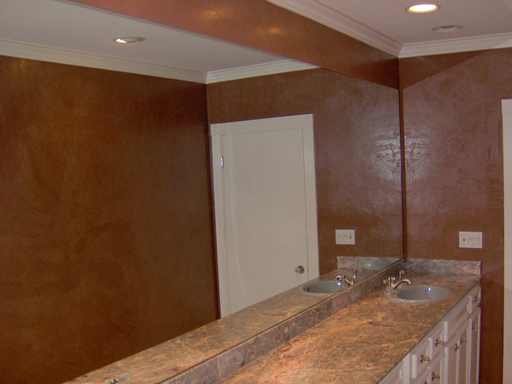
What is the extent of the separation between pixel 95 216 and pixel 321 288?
1.50 meters

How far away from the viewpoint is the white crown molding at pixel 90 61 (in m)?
1.09

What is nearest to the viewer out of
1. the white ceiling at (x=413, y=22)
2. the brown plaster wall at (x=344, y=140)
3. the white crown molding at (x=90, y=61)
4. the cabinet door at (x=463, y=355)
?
the white crown molding at (x=90, y=61)

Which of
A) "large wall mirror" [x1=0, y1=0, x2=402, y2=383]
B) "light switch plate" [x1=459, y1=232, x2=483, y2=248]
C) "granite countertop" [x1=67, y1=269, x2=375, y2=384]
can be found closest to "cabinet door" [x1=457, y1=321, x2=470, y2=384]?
"light switch plate" [x1=459, y1=232, x2=483, y2=248]

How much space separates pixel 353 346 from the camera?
7.05 ft

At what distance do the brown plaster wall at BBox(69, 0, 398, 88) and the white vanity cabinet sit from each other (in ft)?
4.77

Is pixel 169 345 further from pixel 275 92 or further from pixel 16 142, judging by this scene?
pixel 275 92

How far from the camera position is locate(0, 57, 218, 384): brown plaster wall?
3.60ft

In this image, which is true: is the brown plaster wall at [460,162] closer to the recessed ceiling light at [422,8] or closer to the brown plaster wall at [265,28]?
the brown plaster wall at [265,28]

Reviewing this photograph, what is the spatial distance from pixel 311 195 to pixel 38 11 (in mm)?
1490

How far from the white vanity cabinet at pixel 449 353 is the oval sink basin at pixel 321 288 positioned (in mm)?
519

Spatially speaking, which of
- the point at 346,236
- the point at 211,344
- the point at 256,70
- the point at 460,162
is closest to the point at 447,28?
the point at 460,162

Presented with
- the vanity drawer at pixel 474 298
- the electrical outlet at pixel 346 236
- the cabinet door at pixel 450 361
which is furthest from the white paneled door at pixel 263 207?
the vanity drawer at pixel 474 298

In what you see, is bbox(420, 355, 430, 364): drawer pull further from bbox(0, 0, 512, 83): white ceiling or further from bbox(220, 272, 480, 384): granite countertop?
bbox(0, 0, 512, 83): white ceiling

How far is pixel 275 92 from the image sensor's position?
2156 millimetres
